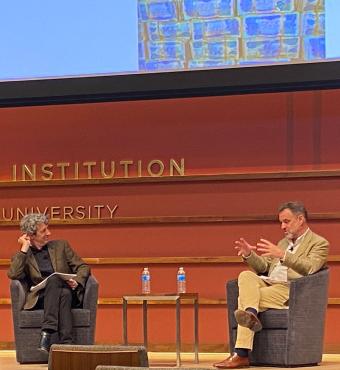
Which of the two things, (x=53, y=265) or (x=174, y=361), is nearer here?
(x=53, y=265)

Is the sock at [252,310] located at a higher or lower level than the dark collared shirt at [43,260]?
lower

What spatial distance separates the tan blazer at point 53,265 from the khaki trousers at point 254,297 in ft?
A: 3.83

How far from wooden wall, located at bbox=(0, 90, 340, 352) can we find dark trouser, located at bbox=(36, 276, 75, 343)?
117cm

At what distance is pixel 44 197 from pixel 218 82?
5.76 feet

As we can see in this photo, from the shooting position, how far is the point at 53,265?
629cm

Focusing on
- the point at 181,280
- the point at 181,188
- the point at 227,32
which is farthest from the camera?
the point at 181,188

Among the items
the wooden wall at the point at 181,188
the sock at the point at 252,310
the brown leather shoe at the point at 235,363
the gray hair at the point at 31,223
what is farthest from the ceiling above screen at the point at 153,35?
the brown leather shoe at the point at 235,363

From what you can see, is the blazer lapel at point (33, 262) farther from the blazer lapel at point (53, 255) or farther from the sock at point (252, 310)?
the sock at point (252, 310)

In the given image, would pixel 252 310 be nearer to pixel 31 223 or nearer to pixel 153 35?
pixel 31 223

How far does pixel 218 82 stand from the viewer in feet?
22.4

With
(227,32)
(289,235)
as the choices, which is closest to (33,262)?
(289,235)

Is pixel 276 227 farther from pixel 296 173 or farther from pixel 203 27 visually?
pixel 203 27

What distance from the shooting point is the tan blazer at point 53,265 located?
6152 millimetres

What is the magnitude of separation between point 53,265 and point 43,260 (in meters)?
0.09
